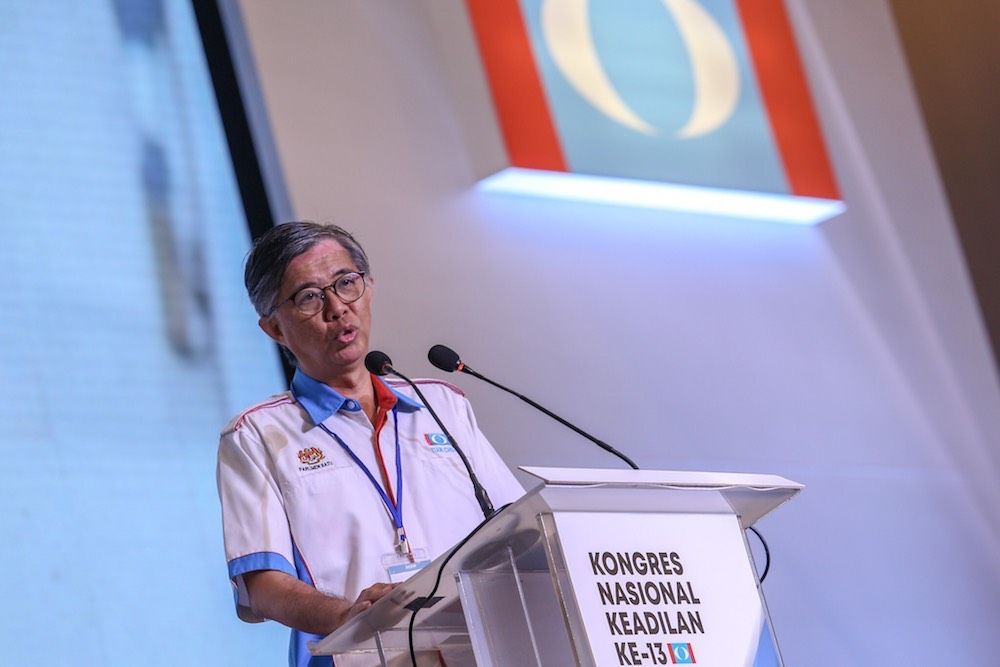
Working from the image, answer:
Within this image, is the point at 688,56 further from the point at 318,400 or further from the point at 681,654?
the point at 681,654

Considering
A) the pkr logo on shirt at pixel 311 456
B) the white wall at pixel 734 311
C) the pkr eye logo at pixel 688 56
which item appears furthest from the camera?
the pkr eye logo at pixel 688 56

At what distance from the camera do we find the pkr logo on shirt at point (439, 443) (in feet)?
7.86

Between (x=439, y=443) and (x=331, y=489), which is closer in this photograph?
(x=331, y=489)

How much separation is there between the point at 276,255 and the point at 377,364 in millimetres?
300

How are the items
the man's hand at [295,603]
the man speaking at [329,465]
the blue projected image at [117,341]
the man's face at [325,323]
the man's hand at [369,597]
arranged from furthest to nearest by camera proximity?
1. the blue projected image at [117,341]
2. the man's face at [325,323]
3. the man speaking at [329,465]
4. the man's hand at [295,603]
5. the man's hand at [369,597]

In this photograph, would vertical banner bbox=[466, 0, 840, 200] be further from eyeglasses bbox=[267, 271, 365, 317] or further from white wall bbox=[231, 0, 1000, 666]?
eyeglasses bbox=[267, 271, 365, 317]

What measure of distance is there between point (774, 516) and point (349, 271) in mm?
2299

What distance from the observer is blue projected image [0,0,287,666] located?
297 centimetres

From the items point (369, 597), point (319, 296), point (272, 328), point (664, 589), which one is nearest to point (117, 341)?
point (272, 328)

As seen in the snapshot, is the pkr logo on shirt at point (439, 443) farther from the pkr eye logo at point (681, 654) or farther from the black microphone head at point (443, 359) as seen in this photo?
the pkr eye logo at point (681, 654)

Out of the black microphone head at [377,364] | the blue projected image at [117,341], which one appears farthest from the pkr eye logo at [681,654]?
the blue projected image at [117,341]

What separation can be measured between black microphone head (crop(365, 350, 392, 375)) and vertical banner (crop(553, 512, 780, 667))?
668 millimetres

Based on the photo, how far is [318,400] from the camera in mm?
2371

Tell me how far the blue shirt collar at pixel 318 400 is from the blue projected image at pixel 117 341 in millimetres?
877
